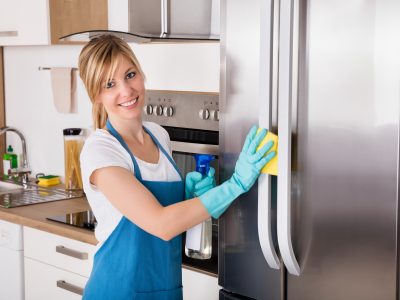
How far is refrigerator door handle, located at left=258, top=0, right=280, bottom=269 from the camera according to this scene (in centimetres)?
157

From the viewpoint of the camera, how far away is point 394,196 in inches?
56.5

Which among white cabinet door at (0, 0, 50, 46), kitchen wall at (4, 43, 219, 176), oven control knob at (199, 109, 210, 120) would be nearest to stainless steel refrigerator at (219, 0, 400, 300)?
oven control knob at (199, 109, 210, 120)

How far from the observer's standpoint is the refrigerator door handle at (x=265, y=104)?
1574mm

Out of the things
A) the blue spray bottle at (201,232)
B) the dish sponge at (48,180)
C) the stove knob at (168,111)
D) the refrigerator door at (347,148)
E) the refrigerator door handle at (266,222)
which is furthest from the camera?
the dish sponge at (48,180)

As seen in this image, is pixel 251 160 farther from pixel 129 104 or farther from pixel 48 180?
pixel 48 180

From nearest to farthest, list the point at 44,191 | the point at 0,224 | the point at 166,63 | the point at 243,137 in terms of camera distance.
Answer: the point at 243,137, the point at 166,63, the point at 0,224, the point at 44,191

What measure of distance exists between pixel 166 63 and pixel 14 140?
1732mm

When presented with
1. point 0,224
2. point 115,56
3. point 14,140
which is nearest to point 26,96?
point 14,140

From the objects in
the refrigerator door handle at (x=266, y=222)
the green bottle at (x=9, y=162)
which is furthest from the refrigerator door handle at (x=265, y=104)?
the green bottle at (x=9, y=162)

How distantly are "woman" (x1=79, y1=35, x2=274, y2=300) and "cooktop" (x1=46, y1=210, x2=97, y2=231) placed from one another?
1.99 feet

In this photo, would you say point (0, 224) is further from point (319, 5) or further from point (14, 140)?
point (319, 5)

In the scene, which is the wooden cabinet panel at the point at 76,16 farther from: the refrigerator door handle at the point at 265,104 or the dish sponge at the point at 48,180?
the refrigerator door handle at the point at 265,104

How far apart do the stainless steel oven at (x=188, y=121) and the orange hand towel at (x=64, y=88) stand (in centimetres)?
79

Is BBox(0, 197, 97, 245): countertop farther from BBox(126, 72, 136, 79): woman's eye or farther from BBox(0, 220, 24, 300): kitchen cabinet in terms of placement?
BBox(126, 72, 136, 79): woman's eye
